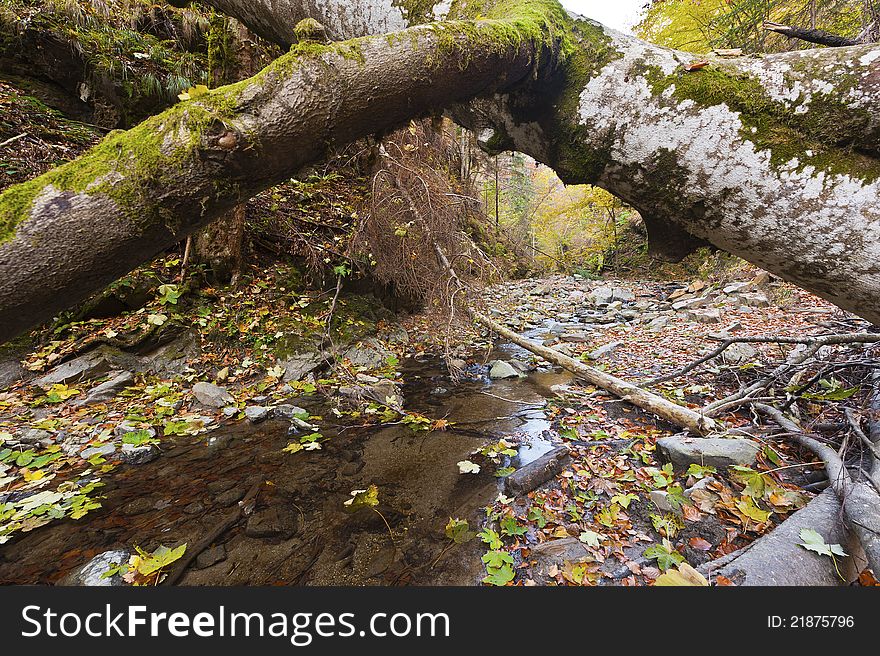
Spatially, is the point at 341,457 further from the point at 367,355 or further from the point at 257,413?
the point at 367,355

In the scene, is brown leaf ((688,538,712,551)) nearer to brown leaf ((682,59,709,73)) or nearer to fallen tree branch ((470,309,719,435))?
fallen tree branch ((470,309,719,435))

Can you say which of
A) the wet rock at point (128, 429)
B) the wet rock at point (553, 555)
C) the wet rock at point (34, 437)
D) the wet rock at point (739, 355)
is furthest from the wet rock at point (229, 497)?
the wet rock at point (739, 355)

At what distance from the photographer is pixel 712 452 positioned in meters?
2.61

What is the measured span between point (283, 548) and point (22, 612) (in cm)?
117

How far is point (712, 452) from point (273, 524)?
3166 millimetres

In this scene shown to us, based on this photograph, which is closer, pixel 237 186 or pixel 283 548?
pixel 237 186

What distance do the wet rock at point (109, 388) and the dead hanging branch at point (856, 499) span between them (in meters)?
6.05

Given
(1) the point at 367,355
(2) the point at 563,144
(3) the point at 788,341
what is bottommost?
(1) the point at 367,355

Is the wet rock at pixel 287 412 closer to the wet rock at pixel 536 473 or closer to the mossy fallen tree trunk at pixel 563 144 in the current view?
the wet rock at pixel 536 473

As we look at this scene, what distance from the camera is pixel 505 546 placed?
7.65 ft

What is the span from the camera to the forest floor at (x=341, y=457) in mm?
2271

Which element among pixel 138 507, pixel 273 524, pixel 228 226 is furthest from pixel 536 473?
pixel 228 226

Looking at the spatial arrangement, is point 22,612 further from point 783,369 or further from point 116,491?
point 783,369

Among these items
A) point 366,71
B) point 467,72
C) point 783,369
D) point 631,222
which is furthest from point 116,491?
point 631,222
